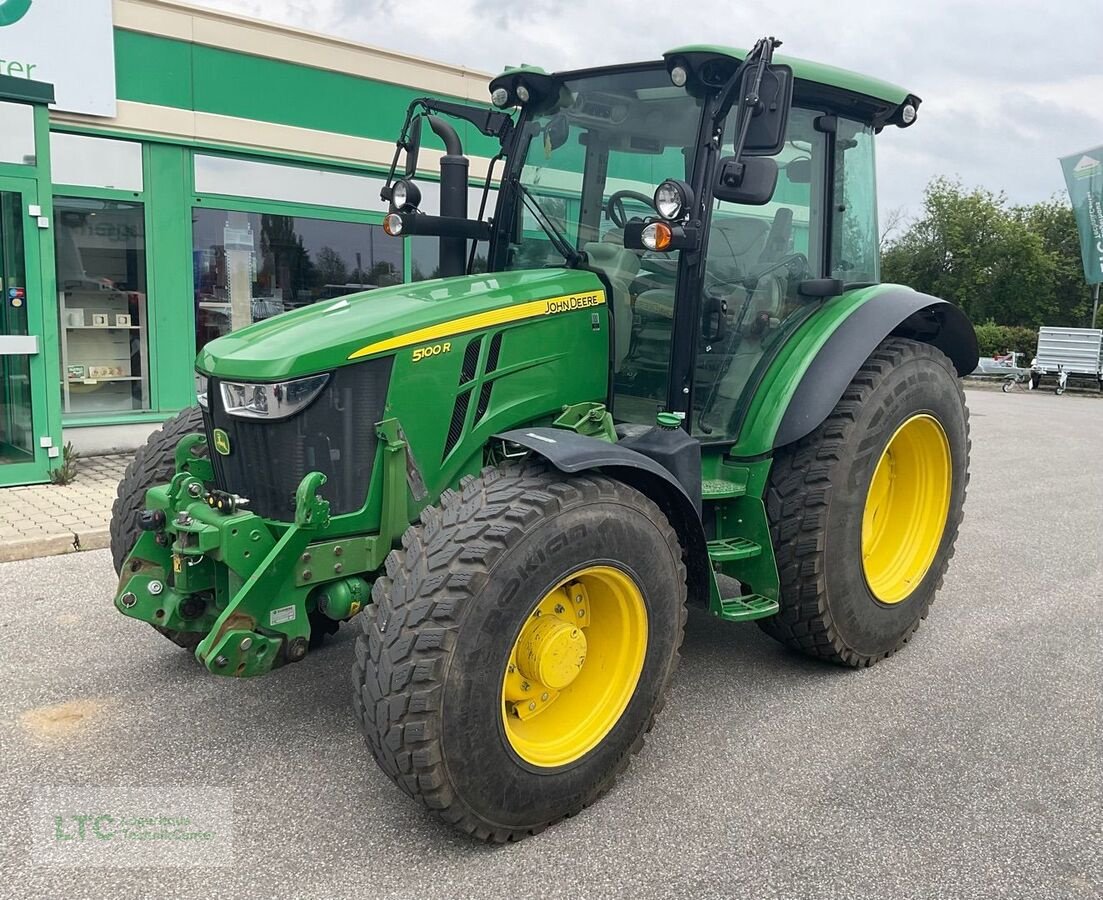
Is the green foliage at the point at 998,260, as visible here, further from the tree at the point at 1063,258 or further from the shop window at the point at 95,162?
the shop window at the point at 95,162

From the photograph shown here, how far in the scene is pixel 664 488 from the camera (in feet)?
10.6

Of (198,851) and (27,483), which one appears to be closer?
(198,851)

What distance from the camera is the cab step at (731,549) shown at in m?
3.54

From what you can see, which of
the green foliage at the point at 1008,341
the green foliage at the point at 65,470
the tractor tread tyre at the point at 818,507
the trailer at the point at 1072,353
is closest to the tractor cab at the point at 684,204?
the tractor tread tyre at the point at 818,507

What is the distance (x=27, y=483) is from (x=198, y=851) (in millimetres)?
5575

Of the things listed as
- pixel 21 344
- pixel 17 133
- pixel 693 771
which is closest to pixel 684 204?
pixel 693 771

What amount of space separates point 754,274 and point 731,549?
1163mm

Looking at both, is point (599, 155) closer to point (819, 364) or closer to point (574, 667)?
point (819, 364)

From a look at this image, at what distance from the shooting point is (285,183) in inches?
366

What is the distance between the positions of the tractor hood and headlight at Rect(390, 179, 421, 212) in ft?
1.56

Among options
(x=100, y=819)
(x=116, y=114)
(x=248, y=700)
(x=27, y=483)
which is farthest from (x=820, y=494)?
(x=116, y=114)

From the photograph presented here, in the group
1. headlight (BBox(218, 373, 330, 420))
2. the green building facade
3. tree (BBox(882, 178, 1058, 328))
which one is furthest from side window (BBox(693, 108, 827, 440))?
tree (BBox(882, 178, 1058, 328))

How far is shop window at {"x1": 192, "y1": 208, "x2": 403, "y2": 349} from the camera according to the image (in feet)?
29.7

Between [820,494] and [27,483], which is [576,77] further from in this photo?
[27,483]
